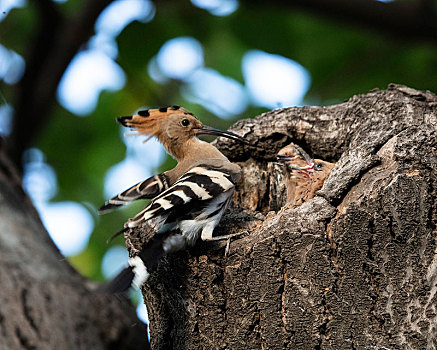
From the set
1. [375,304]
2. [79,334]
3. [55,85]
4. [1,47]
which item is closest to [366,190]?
[375,304]

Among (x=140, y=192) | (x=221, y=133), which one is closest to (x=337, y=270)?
(x=140, y=192)

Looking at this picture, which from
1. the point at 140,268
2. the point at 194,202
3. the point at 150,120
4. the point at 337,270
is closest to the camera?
the point at 337,270

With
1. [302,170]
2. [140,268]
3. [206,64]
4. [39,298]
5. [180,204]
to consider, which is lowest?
[140,268]

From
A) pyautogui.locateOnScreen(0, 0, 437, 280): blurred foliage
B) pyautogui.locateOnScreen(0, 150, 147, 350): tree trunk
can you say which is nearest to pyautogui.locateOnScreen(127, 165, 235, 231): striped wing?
pyautogui.locateOnScreen(0, 150, 147, 350): tree trunk

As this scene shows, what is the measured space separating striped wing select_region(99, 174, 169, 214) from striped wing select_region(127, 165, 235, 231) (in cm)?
13

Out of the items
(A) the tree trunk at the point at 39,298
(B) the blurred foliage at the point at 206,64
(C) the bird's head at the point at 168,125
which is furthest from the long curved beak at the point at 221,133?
(A) the tree trunk at the point at 39,298

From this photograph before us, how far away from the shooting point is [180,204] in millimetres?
2666

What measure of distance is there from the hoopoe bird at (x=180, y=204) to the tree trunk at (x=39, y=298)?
58 centimetres

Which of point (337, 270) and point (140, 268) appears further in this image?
point (140, 268)

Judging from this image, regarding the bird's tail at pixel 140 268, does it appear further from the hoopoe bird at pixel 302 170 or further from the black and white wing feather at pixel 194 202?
the hoopoe bird at pixel 302 170

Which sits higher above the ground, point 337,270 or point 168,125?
point 168,125

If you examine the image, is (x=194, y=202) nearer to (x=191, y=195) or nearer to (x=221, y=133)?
(x=191, y=195)

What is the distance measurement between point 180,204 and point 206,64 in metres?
2.15

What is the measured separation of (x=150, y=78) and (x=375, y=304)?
2.96m
